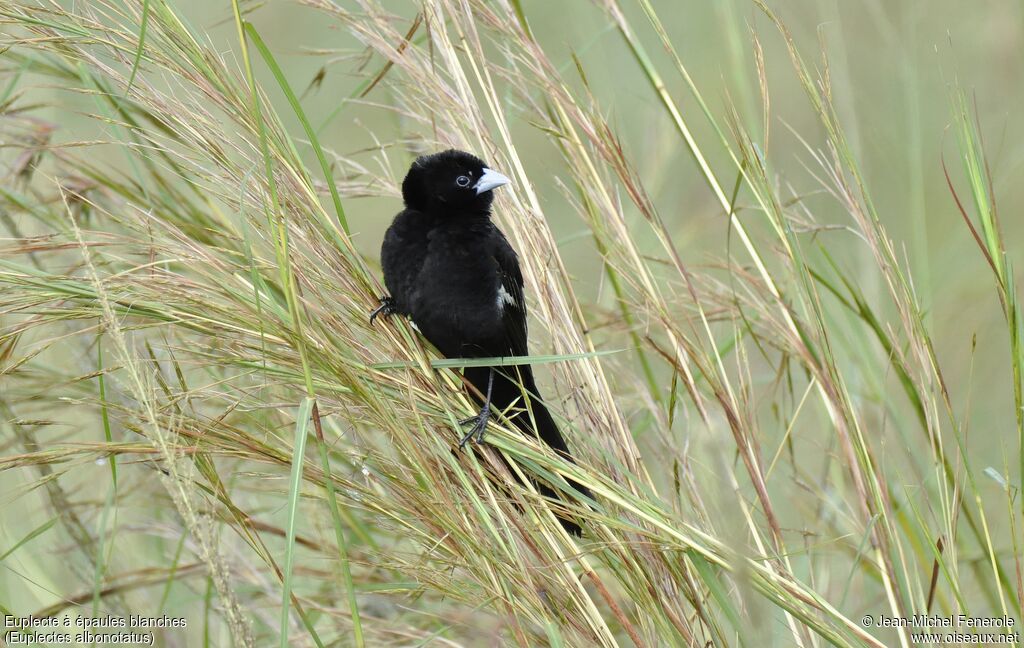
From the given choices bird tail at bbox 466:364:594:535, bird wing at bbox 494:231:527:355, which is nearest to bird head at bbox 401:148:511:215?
bird wing at bbox 494:231:527:355

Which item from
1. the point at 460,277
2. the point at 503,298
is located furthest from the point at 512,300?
the point at 460,277

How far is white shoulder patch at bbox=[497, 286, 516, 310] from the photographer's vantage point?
8.46 feet

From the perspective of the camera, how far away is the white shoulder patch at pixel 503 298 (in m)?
Result: 2.58

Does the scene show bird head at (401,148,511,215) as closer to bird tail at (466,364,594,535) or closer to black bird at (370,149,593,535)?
black bird at (370,149,593,535)

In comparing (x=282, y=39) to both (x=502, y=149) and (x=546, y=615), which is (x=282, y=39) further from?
(x=546, y=615)

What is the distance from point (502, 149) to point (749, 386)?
0.69 meters

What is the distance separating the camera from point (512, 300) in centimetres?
260

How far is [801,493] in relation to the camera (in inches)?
104

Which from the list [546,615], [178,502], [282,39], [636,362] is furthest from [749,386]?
[282,39]

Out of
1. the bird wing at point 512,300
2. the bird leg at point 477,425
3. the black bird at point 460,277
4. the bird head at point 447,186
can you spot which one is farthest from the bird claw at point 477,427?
the bird head at point 447,186

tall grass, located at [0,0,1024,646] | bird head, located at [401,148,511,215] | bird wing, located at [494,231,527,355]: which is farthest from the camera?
bird head, located at [401,148,511,215]

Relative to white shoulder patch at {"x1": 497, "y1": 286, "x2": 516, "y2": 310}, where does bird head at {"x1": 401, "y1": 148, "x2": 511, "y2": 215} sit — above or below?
Result: above

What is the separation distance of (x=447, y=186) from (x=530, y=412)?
45.0 inches

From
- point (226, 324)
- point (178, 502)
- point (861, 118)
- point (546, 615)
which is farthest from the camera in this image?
point (861, 118)
